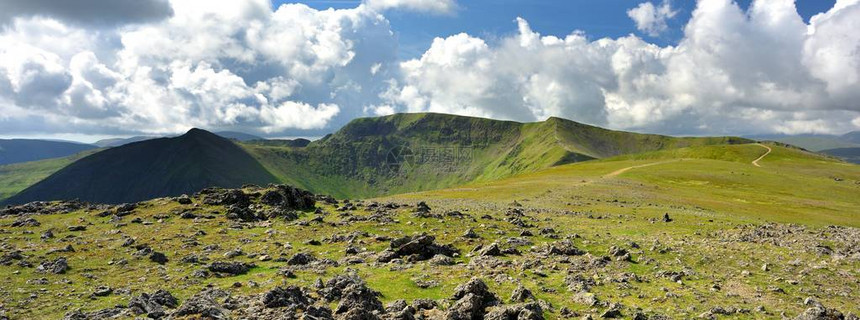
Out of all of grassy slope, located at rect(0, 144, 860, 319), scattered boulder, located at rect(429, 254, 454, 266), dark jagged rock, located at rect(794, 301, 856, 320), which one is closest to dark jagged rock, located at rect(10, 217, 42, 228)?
grassy slope, located at rect(0, 144, 860, 319)

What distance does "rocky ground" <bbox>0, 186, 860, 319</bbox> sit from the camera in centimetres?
2053

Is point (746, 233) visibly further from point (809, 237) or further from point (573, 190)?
point (573, 190)

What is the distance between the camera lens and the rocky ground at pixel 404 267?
2053 cm

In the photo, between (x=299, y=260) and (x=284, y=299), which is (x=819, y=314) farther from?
(x=299, y=260)

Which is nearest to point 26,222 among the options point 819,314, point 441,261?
point 441,261

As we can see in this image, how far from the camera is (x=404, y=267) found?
28.7 m

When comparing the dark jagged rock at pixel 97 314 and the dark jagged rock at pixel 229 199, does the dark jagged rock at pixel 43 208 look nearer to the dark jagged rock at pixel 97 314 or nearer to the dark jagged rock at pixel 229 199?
the dark jagged rock at pixel 229 199

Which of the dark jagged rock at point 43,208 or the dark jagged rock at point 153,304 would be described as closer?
the dark jagged rock at point 153,304

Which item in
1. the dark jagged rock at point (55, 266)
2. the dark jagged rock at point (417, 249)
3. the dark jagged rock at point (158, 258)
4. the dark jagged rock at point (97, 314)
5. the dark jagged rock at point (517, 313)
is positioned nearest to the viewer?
the dark jagged rock at point (517, 313)

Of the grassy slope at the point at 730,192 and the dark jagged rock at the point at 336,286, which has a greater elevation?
the dark jagged rock at the point at 336,286

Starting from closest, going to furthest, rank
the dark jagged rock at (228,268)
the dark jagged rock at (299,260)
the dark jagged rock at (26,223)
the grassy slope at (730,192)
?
the dark jagged rock at (228,268), the dark jagged rock at (299,260), the dark jagged rock at (26,223), the grassy slope at (730,192)

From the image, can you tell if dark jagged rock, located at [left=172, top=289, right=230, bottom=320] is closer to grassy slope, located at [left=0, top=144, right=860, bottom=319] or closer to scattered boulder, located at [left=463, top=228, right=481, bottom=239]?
grassy slope, located at [left=0, top=144, right=860, bottom=319]

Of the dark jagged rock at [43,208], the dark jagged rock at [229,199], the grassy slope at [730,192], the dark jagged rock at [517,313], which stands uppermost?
the dark jagged rock at [229,199]

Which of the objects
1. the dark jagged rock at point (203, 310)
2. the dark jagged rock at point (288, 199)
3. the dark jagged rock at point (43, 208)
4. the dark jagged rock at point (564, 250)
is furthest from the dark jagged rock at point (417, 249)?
the dark jagged rock at point (43, 208)
